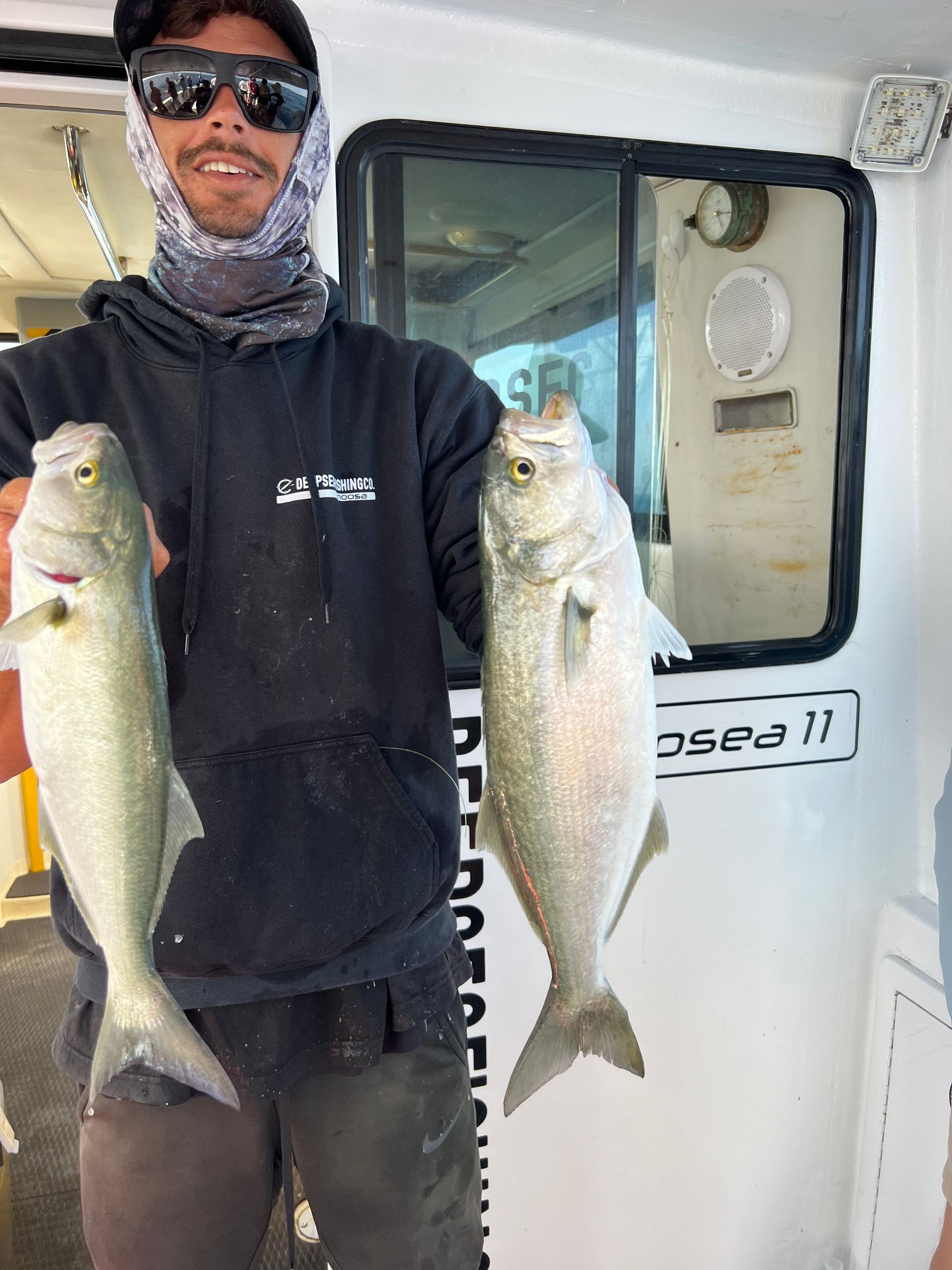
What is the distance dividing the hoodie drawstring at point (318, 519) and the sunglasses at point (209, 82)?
479 millimetres

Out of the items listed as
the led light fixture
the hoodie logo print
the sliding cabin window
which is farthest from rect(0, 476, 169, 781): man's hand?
the led light fixture

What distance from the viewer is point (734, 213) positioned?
321cm

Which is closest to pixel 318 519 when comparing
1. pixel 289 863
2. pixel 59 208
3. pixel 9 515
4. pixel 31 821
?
pixel 9 515

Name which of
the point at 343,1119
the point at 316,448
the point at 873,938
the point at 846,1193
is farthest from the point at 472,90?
the point at 846,1193

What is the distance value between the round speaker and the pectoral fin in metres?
2.77

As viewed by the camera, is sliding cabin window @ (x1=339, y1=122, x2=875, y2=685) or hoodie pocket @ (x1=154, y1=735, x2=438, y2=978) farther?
sliding cabin window @ (x1=339, y1=122, x2=875, y2=685)

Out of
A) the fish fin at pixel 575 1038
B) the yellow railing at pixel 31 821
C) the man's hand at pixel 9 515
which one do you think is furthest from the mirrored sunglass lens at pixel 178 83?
the yellow railing at pixel 31 821

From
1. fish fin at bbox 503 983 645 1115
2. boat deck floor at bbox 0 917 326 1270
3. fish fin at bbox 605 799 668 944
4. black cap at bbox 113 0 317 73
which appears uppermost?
black cap at bbox 113 0 317 73

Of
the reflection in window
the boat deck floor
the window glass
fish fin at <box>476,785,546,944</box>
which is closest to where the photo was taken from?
fish fin at <box>476,785,546,944</box>

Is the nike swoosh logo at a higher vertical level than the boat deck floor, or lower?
higher

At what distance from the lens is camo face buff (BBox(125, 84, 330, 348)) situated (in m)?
1.64

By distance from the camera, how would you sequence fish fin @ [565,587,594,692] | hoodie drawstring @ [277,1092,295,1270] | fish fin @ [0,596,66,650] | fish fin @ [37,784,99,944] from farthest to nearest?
1. hoodie drawstring @ [277,1092,295,1270]
2. fish fin @ [565,587,594,692]
3. fish fin @ [37,784,99,944]
4. fish fin @ [0,596,66,650]

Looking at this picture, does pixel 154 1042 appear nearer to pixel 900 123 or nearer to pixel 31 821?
pixel 900 123

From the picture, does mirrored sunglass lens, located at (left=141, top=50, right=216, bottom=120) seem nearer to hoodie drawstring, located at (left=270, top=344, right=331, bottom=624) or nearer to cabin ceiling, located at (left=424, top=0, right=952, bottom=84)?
hoodie drawstring, located at (left=270, top=344, right=331, bottom=624)
